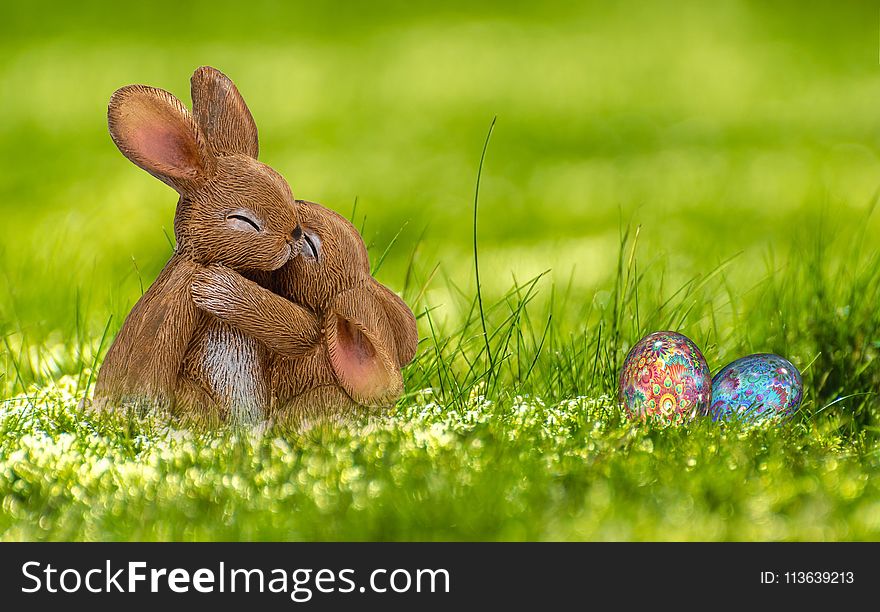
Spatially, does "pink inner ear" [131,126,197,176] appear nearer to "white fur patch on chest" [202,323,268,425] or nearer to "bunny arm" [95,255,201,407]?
"bunny arm" [95,255,201,407]

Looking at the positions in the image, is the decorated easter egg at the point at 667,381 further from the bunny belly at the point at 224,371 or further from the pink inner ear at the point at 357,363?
the bunny belly at the point at 224,371

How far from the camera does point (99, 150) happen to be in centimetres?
710

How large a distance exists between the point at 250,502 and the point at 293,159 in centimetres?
469

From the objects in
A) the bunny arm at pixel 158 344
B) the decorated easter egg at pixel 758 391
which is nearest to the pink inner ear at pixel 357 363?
the bunny arm at pixel 158 344

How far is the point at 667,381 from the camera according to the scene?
9.62 ft

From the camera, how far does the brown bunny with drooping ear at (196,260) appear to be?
8.70 ft

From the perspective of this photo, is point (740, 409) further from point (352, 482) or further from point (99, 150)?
point (99, 150)

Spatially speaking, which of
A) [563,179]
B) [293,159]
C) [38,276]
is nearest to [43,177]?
[293,159]

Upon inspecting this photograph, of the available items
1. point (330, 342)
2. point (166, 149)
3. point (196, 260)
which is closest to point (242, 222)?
point (196, 260)

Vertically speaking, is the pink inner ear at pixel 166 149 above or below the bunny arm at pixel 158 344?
above

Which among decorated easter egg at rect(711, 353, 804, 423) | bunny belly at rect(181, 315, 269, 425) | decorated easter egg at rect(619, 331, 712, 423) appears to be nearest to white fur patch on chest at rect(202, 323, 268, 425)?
bunny belly at rect(181, 315, 269, 425)

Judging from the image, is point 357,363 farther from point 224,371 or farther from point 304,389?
point 224,371

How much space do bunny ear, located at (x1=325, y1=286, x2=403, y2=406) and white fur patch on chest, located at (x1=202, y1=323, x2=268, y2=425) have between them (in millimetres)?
202

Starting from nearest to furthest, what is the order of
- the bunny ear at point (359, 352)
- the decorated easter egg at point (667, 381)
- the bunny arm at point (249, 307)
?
the bunny arm at point (249, 307)
the bunny ear at point (359, 352)
the decorated easter egg at point (667, 381)
